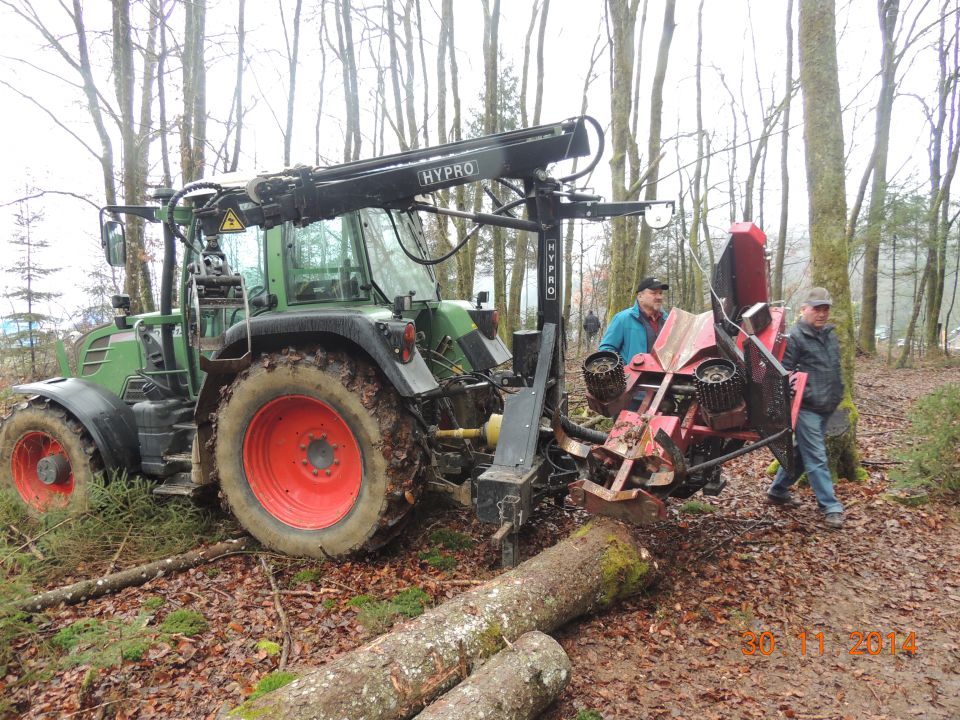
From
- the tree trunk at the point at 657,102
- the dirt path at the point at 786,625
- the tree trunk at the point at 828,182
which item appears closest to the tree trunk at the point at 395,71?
the tree trunk at the point at 657,102

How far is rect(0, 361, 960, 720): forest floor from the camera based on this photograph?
2471mm

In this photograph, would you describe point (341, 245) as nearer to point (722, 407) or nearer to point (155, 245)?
→ point (722, 407)

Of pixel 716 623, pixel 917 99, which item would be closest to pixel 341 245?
pixel 716 623

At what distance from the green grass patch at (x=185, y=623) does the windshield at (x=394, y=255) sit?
2.21 m

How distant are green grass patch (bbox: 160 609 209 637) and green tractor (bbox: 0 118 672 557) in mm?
709

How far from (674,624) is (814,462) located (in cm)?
214

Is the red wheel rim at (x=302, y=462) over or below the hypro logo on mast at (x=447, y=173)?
below

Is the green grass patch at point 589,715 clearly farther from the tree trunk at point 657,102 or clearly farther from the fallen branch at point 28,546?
the tree trunk at point 657,102

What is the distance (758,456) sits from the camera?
611cm

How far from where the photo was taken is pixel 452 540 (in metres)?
3.96

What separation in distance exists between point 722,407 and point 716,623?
1.14 meters

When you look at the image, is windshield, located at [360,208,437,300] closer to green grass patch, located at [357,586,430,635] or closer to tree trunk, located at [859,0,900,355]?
green grass patch, located at [357,586,430,635]

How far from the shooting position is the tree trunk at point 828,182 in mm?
5016

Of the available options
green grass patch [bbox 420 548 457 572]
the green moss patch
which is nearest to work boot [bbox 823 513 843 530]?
the green moss patch
